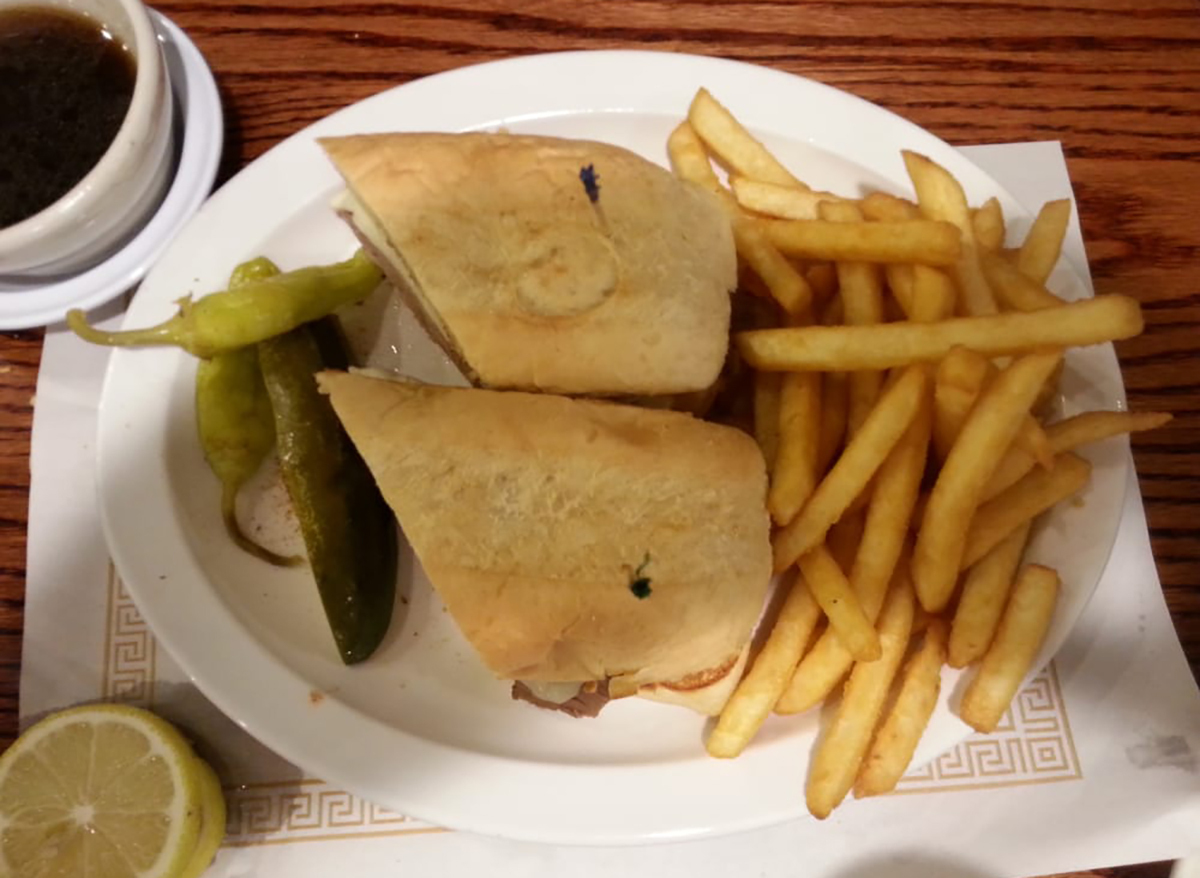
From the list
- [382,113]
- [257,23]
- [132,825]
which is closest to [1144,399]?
[382,113]

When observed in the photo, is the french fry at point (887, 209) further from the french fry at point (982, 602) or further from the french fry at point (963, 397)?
the french fry at point (982, 602)

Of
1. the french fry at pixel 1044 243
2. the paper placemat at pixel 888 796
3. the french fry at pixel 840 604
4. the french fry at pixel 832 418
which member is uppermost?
the french fry at pixel 1044 243

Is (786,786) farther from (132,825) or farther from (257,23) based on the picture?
(257,23)

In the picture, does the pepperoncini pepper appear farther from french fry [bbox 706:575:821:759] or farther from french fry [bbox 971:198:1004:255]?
french fry [bbox 971:198:1004:255]

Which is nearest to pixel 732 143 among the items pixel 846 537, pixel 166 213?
pixel 846 537

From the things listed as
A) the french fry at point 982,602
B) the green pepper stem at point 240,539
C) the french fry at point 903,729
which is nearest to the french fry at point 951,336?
the french fry at point 982,602

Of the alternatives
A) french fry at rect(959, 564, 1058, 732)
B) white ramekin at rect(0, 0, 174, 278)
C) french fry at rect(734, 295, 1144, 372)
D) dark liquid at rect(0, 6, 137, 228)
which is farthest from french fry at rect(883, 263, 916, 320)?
dark liquid at rect(0, 6, 137, 228)

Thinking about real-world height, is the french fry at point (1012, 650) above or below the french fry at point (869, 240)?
below
